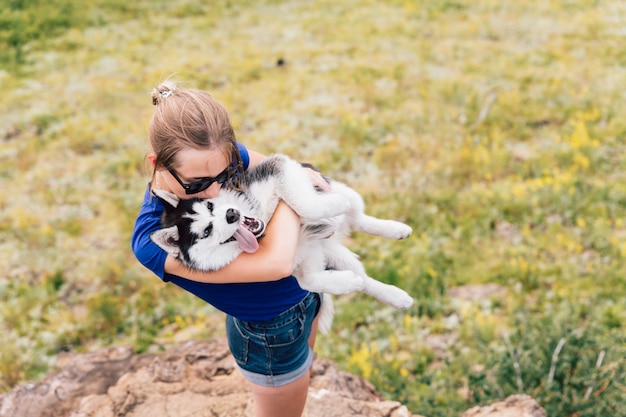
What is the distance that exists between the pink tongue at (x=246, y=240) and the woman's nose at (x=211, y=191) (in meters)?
0.28

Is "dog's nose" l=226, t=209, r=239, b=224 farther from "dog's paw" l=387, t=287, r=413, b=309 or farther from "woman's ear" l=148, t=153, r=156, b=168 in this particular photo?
"dog's paw" l=387, t=287, r=413, b=309

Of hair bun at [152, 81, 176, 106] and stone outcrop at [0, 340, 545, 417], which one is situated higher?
hair bun at [152, 81, 176, 106]

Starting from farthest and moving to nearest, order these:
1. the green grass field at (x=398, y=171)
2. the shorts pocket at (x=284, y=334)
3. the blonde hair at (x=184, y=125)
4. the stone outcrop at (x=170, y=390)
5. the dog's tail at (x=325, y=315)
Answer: the green grass field at (x=398, y=171) < the stone outcrop at (x=170, y=390) < the dog's tail at (x=325, y=315) < the shorts pocket at (x=284, y=334) < the blonde hair at (x=184, y=125)

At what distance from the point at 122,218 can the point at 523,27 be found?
11365 millimetres

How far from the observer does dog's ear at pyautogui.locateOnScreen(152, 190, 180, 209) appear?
2.61m

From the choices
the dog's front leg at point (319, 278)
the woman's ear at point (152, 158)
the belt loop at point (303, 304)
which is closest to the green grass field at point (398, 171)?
the woman's ear at point (152, 158)

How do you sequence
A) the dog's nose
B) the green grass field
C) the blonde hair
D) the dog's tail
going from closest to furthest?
the blonde hair → the dog's nose → the dog's tail → the green grass field

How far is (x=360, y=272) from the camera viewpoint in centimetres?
345

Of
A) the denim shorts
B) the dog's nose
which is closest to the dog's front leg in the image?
the denim shorts

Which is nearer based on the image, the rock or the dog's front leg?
the dog's front leg

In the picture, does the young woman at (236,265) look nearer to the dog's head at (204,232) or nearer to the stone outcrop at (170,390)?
the dog's head at (204,232)

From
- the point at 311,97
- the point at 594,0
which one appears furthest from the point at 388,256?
the point at 594,0

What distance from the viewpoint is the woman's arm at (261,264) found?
2.49 m

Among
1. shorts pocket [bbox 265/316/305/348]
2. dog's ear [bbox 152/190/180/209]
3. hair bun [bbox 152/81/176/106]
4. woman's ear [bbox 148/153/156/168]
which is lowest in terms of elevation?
shorts pocket [bbox 265/316/305/348]
